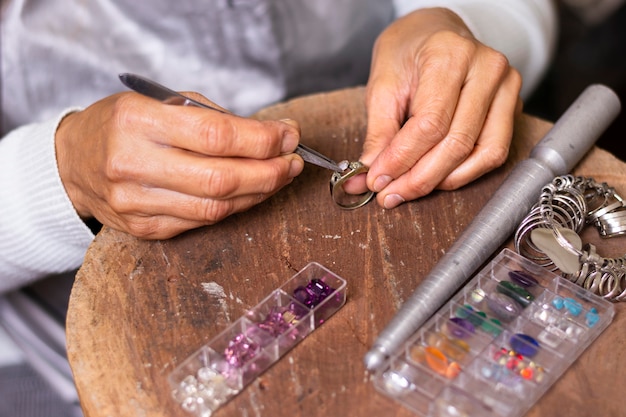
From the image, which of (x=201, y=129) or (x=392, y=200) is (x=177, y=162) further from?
(x=392, y=200)

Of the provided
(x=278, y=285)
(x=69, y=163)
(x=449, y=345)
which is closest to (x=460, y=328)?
(x=449, y=345)

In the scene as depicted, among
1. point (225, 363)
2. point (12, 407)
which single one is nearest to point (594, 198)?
point (225, 363)

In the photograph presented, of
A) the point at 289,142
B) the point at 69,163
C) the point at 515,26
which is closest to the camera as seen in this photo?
the point at 289,142

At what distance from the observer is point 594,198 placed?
3.14ft

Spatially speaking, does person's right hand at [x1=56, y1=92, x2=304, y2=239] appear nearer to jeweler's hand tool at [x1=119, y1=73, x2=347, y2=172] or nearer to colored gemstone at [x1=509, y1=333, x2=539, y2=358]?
jeweler's hand tool at [x1=119, y1=73, x2=347, y2=172]

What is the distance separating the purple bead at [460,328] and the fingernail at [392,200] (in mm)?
220

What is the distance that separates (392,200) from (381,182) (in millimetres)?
29

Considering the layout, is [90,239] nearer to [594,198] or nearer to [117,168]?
[117,168]

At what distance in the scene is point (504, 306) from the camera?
0.82 meters

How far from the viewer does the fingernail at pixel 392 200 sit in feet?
3.15

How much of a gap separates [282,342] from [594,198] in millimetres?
484

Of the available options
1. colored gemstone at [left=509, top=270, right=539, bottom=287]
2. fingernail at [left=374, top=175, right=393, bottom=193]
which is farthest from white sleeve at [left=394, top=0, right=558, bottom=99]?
colored gemstone at [left=509, top=270, right=539, bottom=287]

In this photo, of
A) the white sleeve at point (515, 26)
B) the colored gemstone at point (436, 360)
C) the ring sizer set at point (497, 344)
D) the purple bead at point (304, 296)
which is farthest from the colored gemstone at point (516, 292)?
the white sleeve at point (515, 26)

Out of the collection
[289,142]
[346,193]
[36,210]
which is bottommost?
[36,210]
